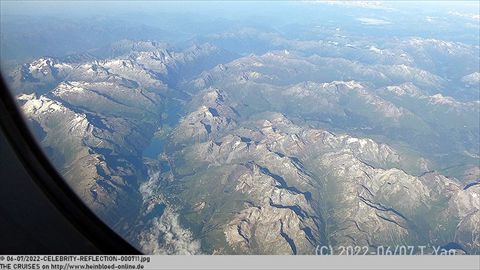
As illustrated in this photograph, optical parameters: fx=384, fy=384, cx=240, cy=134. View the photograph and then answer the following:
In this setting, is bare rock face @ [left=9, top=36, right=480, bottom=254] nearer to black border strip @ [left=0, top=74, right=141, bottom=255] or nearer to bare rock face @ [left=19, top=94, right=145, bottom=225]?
bare rock face @ [left=19, top=94, right=145, bottom=225]

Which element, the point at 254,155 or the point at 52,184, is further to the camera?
the point at 254,155

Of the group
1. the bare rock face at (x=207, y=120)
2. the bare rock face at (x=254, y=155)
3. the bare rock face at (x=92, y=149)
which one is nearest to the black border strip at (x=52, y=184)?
the bare rock face at (x=254, y=155)

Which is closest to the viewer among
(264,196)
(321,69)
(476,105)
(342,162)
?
(264,196)


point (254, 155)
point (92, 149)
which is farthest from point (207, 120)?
point (92, 149)

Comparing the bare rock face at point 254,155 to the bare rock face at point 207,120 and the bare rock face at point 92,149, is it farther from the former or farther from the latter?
the bare rock face at point 207,120

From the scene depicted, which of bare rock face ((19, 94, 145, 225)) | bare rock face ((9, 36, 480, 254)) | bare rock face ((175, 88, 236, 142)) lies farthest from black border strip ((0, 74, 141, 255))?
bare rock face ((175, 88, 236, 142))

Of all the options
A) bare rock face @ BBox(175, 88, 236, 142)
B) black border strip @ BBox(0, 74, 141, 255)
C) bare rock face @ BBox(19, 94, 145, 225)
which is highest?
black border strip @ BBox(0, 74, 141, 255)

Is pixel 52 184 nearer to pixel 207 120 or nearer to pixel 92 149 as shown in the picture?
pixel 92 149

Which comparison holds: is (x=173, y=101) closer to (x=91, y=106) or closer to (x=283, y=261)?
(x=91, y=106)

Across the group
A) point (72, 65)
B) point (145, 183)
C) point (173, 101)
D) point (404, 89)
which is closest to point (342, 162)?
point (145, 183)
